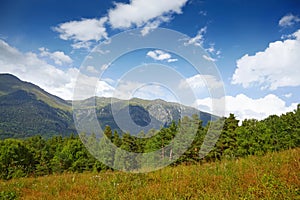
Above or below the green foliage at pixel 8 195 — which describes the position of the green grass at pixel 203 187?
above

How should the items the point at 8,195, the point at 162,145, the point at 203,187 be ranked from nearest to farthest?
1. the point at 203,187
2. the point at 8,195
3. the point at 162,145

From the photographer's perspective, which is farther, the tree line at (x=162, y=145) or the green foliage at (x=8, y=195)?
the tree line at (x=162, y=145)

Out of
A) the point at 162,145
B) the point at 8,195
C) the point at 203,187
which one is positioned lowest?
the point at 162,145

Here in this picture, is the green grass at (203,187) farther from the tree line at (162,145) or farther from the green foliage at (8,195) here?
the tree line at (162,145)

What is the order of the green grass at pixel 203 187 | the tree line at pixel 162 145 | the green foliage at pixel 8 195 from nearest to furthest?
1. the green grass at pixel 203 187
2. the green foliage at pixel 8 195
3. the tree line at pixel 162 145

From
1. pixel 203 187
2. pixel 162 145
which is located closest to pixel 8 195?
pixel 203 187

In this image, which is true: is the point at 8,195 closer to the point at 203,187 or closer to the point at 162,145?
the point at 203,187

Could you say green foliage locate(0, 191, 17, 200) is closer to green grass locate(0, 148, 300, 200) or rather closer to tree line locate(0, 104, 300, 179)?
green grass locate(0, 148, 300, 200)

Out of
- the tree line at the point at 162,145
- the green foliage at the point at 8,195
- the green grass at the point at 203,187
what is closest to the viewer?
the green grass at the point at 203,187

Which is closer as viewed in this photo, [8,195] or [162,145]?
[8,195]

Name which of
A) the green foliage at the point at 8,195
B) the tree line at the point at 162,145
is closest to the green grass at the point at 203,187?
the green foliage at the point at 8,195

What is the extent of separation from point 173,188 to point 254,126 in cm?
5228

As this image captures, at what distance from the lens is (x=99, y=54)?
9781mm

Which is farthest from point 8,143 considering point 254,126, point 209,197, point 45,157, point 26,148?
point 209,197
